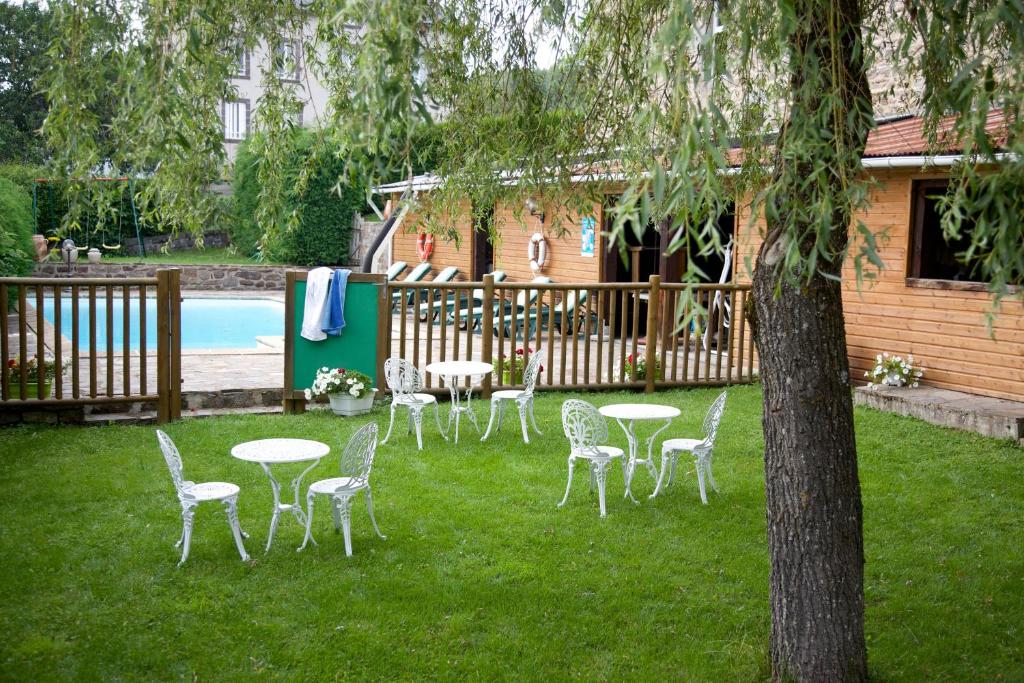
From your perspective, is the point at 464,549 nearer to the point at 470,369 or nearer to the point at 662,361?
the point at 470,369

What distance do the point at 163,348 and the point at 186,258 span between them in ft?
61.6

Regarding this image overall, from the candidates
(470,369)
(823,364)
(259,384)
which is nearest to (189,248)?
(259,384)

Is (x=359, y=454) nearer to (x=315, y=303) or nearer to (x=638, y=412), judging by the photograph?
(x=638, y=412)

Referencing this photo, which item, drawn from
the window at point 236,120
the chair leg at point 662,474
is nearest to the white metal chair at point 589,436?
the chair leg at point 662,474

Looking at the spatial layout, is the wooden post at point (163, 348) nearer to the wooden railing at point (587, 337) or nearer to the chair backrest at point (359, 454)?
the wooden railing at point (587, 337)

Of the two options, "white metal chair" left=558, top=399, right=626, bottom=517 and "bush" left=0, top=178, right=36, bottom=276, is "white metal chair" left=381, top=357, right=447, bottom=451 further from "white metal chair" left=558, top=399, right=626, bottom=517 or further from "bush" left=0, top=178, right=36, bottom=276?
"bush" left=0, top=178, right=36, bottom=276

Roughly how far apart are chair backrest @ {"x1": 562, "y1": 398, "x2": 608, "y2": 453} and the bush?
1153cm

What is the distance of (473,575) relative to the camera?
514 cm

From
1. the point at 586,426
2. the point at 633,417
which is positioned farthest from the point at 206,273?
the point at 586,426

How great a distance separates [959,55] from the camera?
11.5ft

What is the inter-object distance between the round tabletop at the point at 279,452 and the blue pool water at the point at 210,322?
35.4 feet

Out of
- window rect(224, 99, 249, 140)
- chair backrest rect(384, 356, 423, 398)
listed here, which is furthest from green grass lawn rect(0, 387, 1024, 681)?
window rect(224, 99, 249, 140)

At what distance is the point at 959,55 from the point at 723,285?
24.6ft

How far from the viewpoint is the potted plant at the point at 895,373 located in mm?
9828
